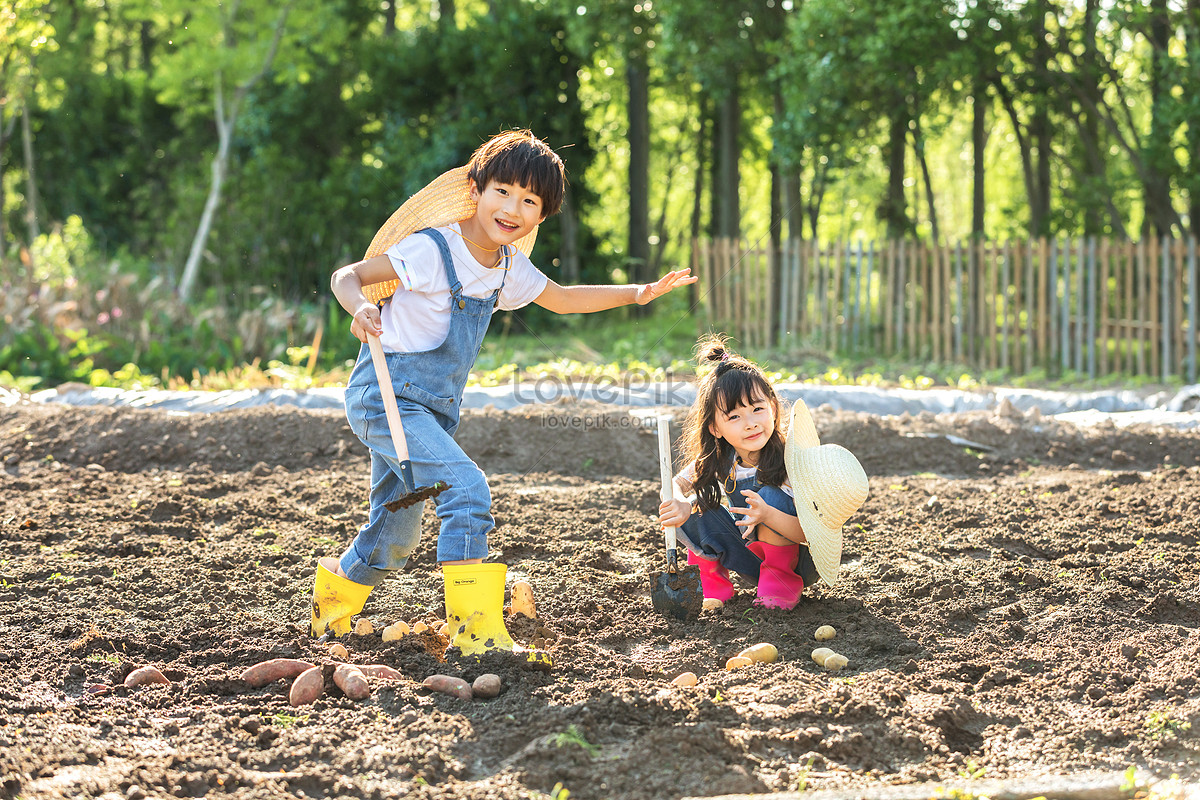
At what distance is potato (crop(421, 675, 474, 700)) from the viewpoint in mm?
2520

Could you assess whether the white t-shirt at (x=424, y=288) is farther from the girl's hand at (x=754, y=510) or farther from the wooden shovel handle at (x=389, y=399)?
the girl's hand at (x=754, y=510)

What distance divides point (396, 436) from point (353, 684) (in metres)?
0.64

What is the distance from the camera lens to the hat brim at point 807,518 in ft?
10.0

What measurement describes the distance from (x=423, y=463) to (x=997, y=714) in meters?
1.60

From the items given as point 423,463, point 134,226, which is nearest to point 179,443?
point 423,463

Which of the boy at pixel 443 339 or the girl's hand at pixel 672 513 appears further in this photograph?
the girl's hand at pixel 672 513

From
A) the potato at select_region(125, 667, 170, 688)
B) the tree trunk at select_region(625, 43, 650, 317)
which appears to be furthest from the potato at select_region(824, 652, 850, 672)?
the tree trunk at select_region(625, 43, 650, 317)

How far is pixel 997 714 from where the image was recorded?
2430 millimetres

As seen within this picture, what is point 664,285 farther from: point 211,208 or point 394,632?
point 211,208

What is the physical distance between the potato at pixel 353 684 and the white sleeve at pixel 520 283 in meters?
1.13

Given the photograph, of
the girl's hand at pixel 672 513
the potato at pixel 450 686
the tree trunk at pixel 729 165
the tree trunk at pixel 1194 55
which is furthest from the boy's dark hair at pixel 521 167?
the tree trunk at pixel 729 165

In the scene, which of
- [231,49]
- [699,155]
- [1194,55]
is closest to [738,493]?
[1194,55]

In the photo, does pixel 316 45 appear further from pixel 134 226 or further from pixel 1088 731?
pixel 1088 731

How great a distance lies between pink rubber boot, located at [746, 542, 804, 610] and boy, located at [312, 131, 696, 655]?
0.92 metres
